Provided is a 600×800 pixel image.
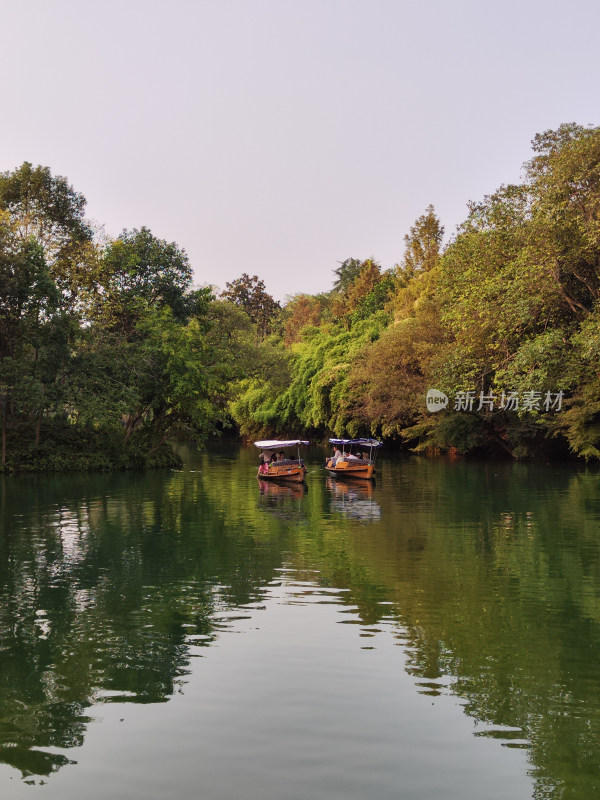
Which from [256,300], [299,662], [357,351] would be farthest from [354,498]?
[256,300]

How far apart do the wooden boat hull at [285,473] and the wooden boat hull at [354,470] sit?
279 centimetres

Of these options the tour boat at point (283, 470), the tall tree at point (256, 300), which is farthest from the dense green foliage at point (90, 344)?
the tall tree at point (256, 300)

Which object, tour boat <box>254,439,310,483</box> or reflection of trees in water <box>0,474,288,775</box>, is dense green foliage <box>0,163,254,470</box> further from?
reflection of trees in water <box>0,474,288,775</box>

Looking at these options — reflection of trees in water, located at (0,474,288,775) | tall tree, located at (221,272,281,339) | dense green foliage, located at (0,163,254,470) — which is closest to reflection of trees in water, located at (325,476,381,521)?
reflection of trees in water, located at (0,474,288,775)

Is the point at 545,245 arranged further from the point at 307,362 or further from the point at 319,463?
the point at 307,362

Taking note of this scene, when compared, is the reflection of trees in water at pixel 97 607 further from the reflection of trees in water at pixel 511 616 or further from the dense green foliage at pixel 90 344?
the dense green foliage at pixel 90 344

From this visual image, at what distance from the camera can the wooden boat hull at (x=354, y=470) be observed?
41000 mm

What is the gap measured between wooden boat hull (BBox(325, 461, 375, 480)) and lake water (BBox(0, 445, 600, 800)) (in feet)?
56.4

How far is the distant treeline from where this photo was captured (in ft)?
118

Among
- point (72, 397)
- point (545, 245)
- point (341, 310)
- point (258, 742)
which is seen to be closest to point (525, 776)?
point (258, 742)

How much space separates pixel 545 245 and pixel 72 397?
23.4m

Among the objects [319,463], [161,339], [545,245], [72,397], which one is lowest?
[319,463]

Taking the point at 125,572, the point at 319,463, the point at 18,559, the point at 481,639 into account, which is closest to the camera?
the point at 481,639

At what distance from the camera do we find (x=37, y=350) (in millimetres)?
41188
